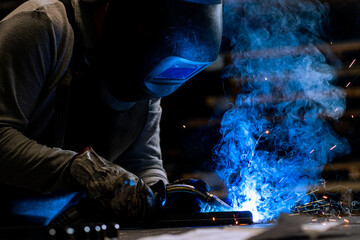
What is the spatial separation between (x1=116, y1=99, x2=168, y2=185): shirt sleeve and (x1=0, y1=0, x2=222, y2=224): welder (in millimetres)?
238

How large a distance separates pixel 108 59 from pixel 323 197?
1493 millimetres

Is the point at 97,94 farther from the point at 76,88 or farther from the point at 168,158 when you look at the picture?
the point at 168,158

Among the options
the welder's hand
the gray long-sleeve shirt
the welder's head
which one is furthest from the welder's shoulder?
the welder's hand

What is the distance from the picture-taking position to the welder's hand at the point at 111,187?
54.6 inches

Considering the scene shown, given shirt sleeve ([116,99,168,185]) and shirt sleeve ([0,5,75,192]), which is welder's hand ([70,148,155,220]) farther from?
shirt sleeve ([116,99,168,185])

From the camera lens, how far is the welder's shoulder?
141cm

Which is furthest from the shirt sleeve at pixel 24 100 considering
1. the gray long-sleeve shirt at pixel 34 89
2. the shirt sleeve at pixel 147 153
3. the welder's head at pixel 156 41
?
the shirt sleeve at pixel 147 153

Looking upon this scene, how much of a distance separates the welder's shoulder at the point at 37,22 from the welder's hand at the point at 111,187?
1.54ft

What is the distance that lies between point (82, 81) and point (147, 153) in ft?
2.19

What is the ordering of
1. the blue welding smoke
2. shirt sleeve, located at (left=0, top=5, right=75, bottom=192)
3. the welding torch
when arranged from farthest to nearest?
the blue welding smoke < the welding torch < shirt sleeve, located at (left=0, top=5, right=75, bottom=192)

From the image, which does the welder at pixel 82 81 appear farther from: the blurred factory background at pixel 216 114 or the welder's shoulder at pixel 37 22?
the blurred factory background at pixel 216 114

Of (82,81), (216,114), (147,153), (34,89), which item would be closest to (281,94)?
(216,114)

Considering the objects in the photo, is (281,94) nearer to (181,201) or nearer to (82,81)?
(181,201)

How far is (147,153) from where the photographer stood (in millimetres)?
2209
